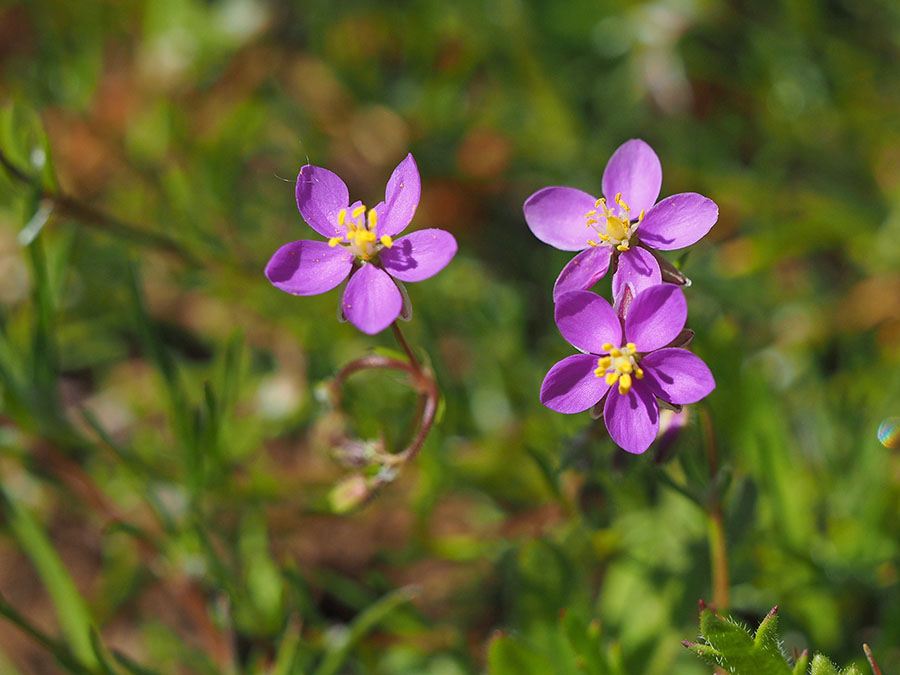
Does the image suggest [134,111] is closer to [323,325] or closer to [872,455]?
[323,325]

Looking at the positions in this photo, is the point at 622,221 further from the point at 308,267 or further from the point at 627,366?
the point at 308,267

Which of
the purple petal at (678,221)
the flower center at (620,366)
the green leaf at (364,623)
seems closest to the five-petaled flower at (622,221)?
the purple petal at (678,221)

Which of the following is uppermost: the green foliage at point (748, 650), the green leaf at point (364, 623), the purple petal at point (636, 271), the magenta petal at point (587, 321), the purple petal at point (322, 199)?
the purple petal at point (322, 199)

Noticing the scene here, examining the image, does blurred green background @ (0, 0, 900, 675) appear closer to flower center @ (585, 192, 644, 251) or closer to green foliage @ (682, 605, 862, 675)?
green foliage @ (682, 605, 862, 675)

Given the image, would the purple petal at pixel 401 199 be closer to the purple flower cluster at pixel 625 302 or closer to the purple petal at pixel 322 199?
the purple petal at pixel 322 199

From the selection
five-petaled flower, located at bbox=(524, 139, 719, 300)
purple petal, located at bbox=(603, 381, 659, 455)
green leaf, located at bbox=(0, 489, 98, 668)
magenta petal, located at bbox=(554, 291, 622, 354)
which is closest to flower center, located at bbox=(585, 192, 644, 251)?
five-petaled flower, located at bbox=(524, 139, 719, 300)

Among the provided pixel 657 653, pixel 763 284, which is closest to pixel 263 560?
pixel 657 653
